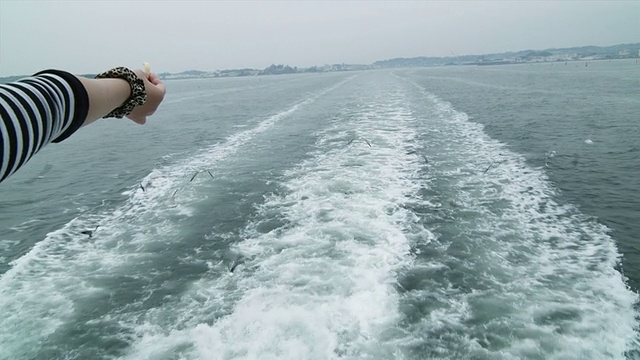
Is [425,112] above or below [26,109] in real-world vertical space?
below

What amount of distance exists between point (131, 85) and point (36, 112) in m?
0.60

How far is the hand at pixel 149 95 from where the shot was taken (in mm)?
1798

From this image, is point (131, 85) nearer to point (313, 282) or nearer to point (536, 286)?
point (313, 282)

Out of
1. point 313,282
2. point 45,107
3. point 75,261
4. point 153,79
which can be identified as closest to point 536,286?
point 313,282

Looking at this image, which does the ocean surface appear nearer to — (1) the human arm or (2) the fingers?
(2) the fingers

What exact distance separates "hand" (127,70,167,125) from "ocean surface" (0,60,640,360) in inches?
131

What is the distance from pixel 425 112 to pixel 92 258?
21.7 metres

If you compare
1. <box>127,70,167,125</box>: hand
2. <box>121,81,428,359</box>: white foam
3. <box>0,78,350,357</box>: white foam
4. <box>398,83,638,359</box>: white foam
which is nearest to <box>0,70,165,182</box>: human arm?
<box>127,70,167,125</box>: hand

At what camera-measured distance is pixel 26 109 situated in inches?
44.4

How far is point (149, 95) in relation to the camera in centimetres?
179

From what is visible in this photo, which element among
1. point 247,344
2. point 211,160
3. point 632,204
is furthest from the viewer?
point 211,160

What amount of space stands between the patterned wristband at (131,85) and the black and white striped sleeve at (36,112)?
28cm

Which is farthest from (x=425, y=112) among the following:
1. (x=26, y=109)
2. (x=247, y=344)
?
(x=26, y=109)

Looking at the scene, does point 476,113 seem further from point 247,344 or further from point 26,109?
point 26,109
